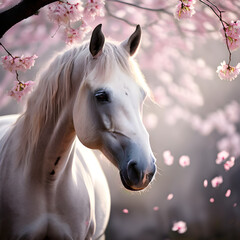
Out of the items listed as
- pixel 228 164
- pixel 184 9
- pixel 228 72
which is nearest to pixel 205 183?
pixel 228 164

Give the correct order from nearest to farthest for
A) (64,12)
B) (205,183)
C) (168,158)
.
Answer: (64,12) < (168,158) < (205,183)

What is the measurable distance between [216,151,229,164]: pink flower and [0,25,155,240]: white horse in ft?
8.21

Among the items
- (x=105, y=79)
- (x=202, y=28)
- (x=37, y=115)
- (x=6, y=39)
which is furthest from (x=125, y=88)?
(x=202, y=28)

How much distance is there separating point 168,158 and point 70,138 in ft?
7.86

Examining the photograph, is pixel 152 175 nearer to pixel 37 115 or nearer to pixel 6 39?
pixel 37 115

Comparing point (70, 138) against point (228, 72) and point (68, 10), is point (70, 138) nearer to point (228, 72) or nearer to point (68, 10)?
point (68, 10)

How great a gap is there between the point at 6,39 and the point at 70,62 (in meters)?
1.68

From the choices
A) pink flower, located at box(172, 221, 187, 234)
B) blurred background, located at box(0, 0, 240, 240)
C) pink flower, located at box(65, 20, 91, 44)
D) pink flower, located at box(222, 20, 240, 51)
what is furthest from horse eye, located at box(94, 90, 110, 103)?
pink flower, located at box(172, 221, 187, 234)

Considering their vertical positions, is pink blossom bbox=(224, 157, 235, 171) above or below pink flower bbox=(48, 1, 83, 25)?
below

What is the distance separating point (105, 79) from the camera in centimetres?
131

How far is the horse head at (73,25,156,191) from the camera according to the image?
3.92 ft

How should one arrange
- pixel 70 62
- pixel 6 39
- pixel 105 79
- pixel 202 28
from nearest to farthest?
pixel 105 79
pixel 70 62
pixel 6 39
pixel 202 28

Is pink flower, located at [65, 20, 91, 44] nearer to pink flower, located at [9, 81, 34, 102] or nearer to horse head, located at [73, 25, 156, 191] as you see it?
pink flower, located at [9, 81, 34, 102]

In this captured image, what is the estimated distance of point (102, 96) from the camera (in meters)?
1.29
